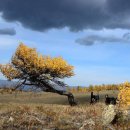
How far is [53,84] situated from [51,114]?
36777 millimetres

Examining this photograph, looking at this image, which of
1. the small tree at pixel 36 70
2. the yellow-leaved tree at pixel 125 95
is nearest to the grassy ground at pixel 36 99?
the small tree at pixel 36 70

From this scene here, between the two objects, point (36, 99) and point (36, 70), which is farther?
point (36, 99)

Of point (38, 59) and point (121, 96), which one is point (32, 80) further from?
point (121, 96)

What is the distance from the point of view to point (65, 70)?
64125 mm

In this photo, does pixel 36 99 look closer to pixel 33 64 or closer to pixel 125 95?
pixel 33 64

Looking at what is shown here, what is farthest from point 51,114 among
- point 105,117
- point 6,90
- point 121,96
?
point 6,90

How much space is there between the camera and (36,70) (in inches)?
2484

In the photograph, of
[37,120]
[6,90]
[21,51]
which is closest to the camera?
[37,120]

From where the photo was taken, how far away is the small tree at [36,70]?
62.6m

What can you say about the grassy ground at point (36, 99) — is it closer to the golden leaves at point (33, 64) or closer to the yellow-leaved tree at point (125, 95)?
the golden leaves at point (33, 64)

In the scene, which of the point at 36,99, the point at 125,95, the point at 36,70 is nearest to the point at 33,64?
the point at 36,70

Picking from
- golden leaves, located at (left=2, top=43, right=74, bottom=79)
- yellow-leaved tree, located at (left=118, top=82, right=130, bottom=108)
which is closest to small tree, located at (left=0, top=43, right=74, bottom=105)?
golden leaves, located at (left=2, top=43, right=74, bottom=79)

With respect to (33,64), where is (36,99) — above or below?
below

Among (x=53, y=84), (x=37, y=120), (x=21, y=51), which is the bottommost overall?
(x=37, y=120)
